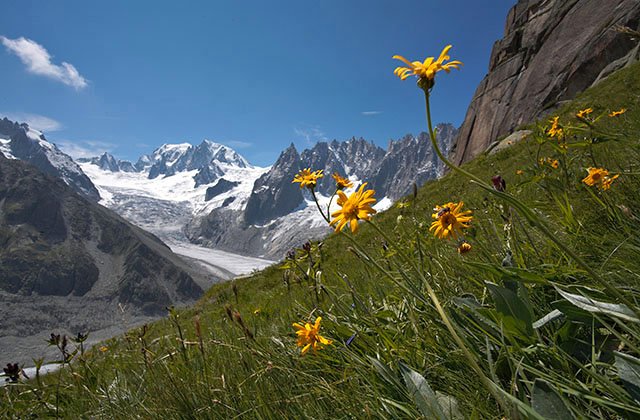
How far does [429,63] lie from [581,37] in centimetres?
3180

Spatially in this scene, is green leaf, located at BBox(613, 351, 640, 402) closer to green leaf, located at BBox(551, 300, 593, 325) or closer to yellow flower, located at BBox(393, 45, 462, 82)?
green leaf, located at BBox(551, 300, 593, 325)

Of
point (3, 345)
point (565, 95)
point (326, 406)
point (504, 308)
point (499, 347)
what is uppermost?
point (565, 95)

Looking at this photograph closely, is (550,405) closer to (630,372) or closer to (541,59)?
(630,372)

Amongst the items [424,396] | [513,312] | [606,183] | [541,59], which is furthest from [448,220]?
[541,59]

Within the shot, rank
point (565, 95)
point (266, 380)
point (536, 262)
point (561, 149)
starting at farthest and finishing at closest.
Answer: point (565, 95) < point (561, 149) < point (536, 262) < point (266, 380)

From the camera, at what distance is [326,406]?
54.8 inches

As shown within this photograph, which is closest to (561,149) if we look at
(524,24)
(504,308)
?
(504,308)

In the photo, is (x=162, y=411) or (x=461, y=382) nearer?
(x=461, y=382)

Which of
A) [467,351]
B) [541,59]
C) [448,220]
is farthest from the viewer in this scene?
[541,59]

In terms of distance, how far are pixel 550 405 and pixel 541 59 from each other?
34.3m

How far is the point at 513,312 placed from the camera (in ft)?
3.92

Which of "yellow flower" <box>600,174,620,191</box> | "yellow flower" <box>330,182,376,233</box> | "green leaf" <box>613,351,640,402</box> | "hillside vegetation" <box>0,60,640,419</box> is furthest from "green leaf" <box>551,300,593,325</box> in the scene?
"yellow flower" <box>600,174,620,191</box>

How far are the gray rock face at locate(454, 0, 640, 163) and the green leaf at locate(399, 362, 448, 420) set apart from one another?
70.4 ft

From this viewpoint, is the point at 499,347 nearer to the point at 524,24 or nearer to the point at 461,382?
the point at 461,382
